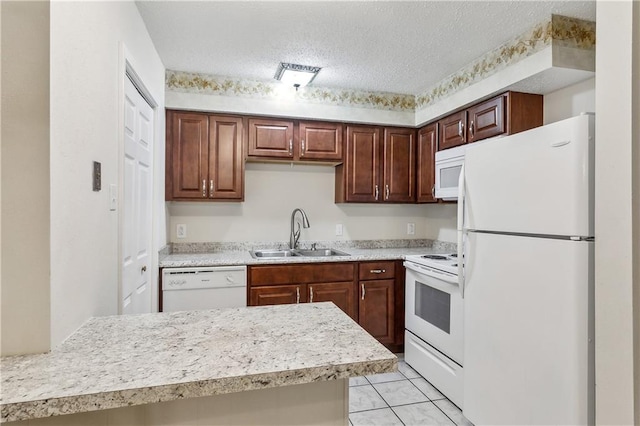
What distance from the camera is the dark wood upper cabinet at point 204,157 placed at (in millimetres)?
2830

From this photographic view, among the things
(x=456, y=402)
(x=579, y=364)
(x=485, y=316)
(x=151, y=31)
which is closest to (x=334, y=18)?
(x=151, y=31)

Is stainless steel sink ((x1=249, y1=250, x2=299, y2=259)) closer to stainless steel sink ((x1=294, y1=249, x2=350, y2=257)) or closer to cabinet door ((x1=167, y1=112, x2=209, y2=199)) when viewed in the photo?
stainless steel sink ((x1=294, y1=249, x2=350, y2=257))

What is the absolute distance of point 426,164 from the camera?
3229 mm

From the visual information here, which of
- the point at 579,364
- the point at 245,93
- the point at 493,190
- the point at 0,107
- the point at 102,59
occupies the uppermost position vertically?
the point at 245,93

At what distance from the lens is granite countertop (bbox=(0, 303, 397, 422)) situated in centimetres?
72

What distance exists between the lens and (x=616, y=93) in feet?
3.80

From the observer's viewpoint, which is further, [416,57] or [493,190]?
[416,57]

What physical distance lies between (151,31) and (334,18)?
45.2 inches

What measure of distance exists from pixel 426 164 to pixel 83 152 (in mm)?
2763

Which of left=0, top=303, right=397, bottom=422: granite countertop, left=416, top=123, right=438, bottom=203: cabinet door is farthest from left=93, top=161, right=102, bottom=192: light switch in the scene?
left=416, top=123, right=438, bottom=203: cabinet door

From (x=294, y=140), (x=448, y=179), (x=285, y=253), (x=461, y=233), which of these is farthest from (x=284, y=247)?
(x=461, y=233)

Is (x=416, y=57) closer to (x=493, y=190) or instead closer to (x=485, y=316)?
(x=493, y=190)

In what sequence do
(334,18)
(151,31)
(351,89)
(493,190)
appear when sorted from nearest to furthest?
(493,190)
(334,18)
(151,31)
(351,89)

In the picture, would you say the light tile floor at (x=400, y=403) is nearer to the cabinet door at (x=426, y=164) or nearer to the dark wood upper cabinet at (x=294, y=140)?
the cabinet door at (x=426, y=164)
